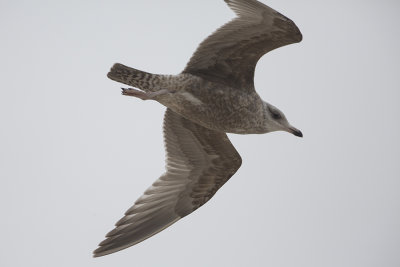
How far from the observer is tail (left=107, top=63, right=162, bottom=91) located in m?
6.50

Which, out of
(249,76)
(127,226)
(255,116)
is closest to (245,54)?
(249,76)

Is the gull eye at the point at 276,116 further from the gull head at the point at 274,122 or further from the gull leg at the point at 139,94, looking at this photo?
the gull leg at the point at 139,94

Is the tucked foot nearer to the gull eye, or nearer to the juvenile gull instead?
the juvenile gull

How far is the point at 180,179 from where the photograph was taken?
7438 mm

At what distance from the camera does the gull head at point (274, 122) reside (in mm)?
6676

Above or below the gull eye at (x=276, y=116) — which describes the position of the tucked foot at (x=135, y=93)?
below

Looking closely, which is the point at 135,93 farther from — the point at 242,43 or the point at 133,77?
the point at 242,43

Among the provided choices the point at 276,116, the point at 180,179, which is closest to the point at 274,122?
→ the point at 276,116

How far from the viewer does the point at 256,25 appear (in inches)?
244

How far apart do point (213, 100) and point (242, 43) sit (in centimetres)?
69

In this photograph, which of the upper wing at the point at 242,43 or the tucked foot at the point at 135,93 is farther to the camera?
the tucked foot at the point at 135,93

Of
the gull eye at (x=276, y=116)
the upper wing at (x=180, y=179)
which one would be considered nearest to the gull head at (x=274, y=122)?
the gull eye at (x=276, y=116)

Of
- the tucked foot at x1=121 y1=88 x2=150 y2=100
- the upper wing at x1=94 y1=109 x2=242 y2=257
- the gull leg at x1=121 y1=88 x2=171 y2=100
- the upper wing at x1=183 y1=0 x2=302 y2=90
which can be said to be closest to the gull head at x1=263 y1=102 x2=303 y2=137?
the upper wing at x1=183 y1=0 x2=302 y2=90

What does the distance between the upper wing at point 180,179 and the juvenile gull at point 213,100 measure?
1cm
